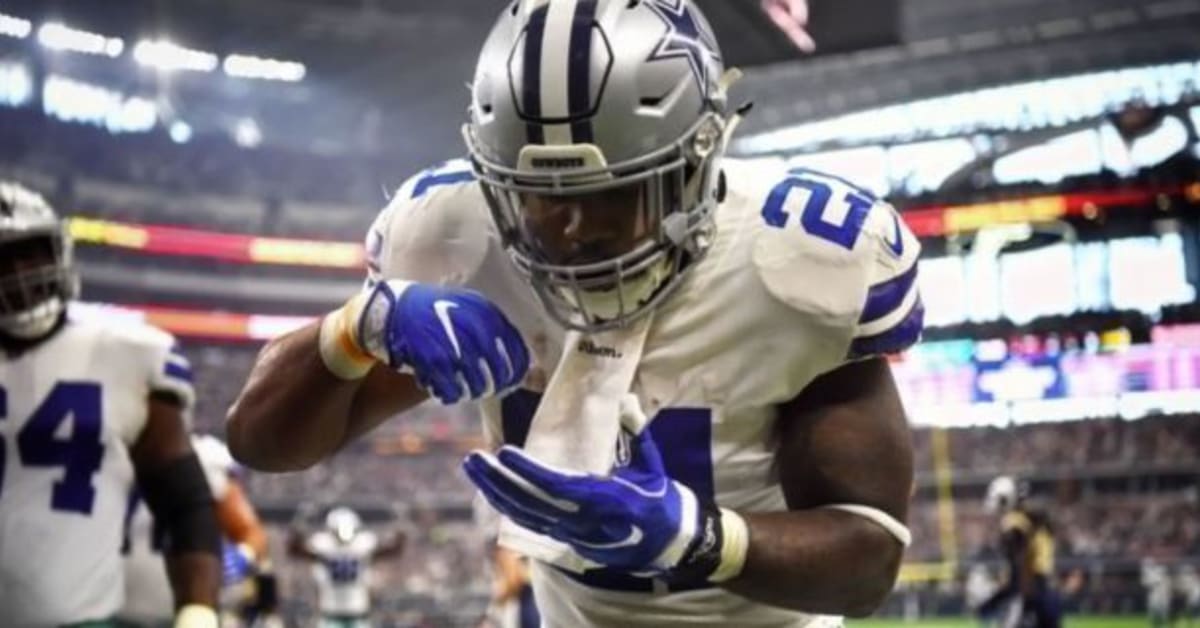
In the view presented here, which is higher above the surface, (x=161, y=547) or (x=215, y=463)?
(x=215, y=463)

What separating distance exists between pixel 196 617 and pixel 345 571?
8067 millimetres

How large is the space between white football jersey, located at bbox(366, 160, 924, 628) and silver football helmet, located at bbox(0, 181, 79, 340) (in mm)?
1458

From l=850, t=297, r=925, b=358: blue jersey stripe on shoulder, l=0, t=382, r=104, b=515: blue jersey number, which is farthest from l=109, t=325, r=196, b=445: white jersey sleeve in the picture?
l=850, t=297, r=925, b=358: blue jersey stripe on shoulder

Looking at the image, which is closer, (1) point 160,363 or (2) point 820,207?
(2) point 820,207

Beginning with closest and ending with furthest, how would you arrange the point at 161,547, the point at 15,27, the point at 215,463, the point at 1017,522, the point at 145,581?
the point at 161,547 → the point at 145,581 → the point at 215,463 → the point at 1017,522 → the point at 15,27

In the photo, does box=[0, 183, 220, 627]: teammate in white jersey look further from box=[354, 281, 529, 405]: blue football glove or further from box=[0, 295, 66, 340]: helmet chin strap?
box=[354, 281, 529, 405]: blue football glove

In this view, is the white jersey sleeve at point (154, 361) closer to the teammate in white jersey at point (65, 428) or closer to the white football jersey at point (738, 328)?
the teammate in white jersey at point (65, 428)

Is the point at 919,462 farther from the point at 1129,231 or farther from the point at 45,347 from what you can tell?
the point at 45,347

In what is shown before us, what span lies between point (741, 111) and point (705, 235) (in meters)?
0.31

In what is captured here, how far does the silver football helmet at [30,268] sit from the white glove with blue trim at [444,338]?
156 cm

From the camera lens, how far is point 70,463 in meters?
3.18

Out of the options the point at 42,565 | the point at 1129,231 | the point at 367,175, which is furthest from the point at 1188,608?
the point at 367,175

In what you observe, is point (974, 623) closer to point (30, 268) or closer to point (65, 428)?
point (65, 428)

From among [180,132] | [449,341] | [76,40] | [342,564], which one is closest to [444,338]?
[449,341]
